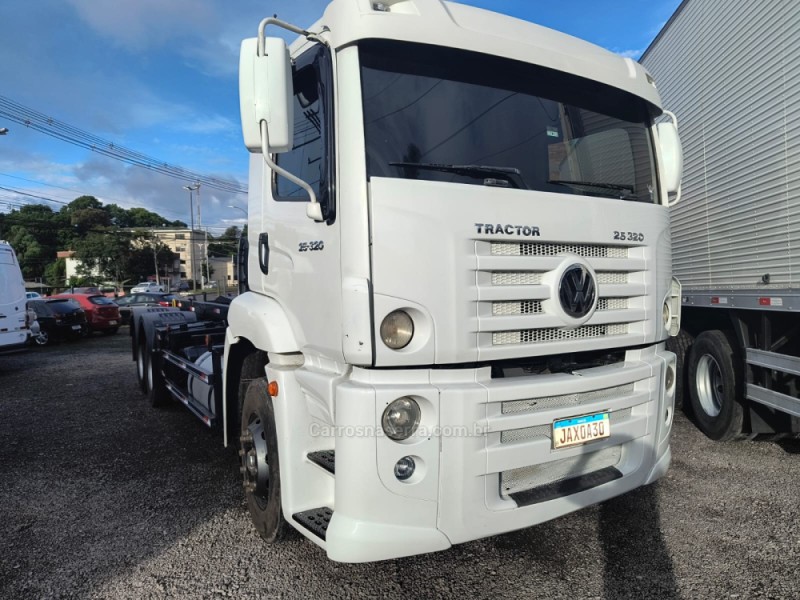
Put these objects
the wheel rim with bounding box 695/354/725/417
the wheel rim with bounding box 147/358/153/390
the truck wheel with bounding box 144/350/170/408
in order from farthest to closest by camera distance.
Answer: the wheel rim with bounding box 147/358/153/390 < the truck wheel with bounding box 144/350/170/408 < the wheel rim with bounding box 695/354/725/417

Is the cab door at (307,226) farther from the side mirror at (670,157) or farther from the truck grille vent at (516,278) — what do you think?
the side mirror at (670,157)

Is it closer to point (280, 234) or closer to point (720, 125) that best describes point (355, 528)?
point (280, 234)

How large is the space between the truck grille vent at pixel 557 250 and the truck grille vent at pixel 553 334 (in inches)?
15.0

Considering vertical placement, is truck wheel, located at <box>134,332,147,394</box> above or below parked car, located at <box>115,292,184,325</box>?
below

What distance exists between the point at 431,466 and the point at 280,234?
1.60 metres

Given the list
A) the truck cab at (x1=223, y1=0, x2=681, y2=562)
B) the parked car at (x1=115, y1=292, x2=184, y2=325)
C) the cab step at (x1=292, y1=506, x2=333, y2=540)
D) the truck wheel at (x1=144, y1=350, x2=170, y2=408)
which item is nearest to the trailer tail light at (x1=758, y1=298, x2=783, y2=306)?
the truck cab at (x1=223, y1=0, x2=681, y2=562)

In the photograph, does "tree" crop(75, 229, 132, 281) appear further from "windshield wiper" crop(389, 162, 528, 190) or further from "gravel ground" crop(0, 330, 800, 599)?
"windshield wiper" crop(389, 162, 528, 190)

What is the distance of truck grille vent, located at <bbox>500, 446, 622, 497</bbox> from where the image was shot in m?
2.71

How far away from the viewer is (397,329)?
245 centimetres

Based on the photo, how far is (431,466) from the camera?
2.46 m

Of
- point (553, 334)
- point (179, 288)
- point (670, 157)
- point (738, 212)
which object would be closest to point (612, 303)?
point (553, 334)

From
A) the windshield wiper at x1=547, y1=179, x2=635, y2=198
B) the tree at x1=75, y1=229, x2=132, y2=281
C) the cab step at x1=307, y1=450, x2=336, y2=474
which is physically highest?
the tree at x1=75, y1=229, x2=132, y2=281

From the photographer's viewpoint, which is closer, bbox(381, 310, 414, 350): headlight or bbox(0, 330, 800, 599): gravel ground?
bbox(381, 310, 414, 350): headlight

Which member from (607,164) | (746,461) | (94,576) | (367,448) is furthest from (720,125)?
(94,576)
